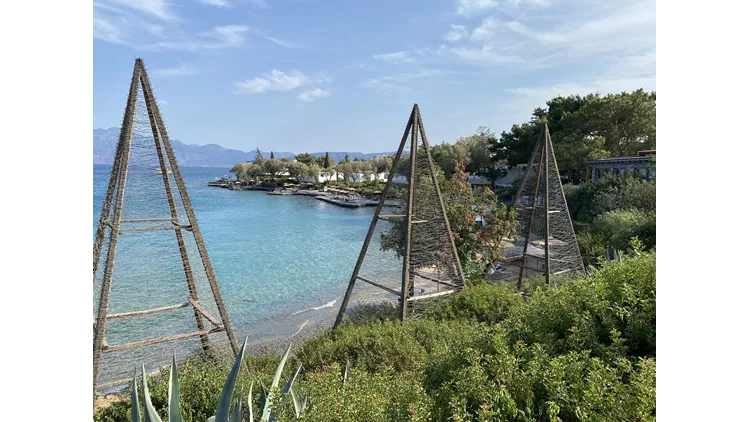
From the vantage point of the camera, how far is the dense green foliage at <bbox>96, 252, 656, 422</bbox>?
1.66m

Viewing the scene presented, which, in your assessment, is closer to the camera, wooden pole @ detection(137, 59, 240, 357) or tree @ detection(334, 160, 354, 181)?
wooden pole @ detection(137, 59, 240, 357)

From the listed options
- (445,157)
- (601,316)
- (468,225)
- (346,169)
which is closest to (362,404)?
(601,316)

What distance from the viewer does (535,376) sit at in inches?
75.2

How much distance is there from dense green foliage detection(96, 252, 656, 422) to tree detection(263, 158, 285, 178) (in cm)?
4770

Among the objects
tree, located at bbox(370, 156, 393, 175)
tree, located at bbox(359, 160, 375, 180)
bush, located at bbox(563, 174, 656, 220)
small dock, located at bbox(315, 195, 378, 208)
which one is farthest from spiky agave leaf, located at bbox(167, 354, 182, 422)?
tree, located at bbox(359, 160, 375, 180)

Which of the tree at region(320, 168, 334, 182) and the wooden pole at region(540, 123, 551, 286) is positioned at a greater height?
the tree at region(320, 168, 334, 182)

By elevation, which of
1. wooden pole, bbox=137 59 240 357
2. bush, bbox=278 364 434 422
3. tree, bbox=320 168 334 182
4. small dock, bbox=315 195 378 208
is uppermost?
tree, bbox=320 168 334 182

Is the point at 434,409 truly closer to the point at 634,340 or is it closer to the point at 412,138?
the point at 634,340

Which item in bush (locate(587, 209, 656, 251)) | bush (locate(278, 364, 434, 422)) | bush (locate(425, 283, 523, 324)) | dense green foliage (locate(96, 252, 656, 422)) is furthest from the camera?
bush (locate(587, 209, 656, 251))

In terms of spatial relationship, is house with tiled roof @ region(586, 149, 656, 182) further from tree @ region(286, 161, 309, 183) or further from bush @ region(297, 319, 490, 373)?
tree @ region(286, 161, 309, 183)

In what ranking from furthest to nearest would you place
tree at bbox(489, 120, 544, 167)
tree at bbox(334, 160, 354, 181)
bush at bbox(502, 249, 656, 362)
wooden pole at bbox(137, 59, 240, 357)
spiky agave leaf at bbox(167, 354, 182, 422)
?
tree at bbox(334, 160, 354, 181) → tree at bbox(489, 120, 544, 167) → wooden pole at bbox(137, 59, 240, 357) → spiky agave leaf at bbox(167, 354, 182, 422) → bush at bbox(502, 249, 656, 362)

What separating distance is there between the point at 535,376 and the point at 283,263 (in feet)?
42.8
